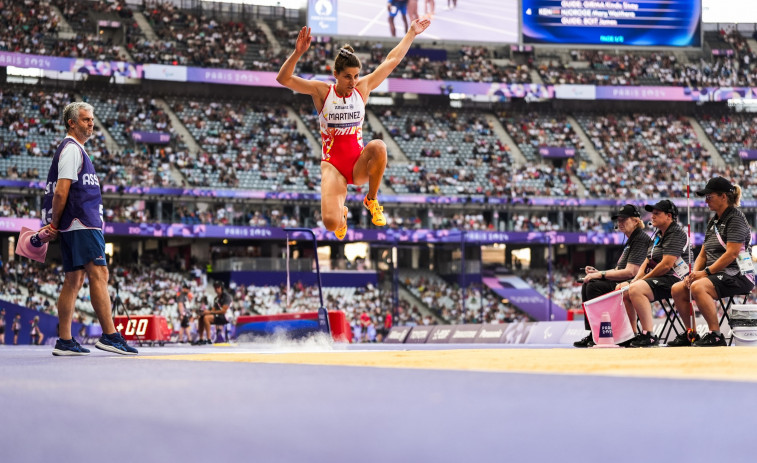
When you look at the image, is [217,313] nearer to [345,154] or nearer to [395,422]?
[345,154]

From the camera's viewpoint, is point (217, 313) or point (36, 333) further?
point (36, 333)

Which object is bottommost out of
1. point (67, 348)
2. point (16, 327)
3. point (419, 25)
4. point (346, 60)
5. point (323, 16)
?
point (16, 327)

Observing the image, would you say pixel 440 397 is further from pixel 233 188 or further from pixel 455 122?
pixel 455 122

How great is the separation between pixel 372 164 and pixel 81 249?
2.68 m

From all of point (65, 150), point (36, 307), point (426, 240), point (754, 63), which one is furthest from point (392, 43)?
point (65, 150)

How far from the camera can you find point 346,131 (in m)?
8.38

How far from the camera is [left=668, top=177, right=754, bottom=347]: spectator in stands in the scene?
803cm

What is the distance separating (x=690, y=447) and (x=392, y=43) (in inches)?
1819

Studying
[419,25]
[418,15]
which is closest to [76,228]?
[419,25]

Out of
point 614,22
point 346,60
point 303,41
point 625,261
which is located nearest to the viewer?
point 303,41

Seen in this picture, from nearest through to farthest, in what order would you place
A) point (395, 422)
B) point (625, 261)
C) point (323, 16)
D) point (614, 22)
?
point (395, 422), point (625, 261), point (323, 16), point (614, 22)

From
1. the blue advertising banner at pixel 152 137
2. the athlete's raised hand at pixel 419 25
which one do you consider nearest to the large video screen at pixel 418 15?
the blue advertising banner at pixel 152 137

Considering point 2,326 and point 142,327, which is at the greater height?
point 142,327

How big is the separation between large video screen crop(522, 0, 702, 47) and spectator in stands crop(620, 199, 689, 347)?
33.5 m
